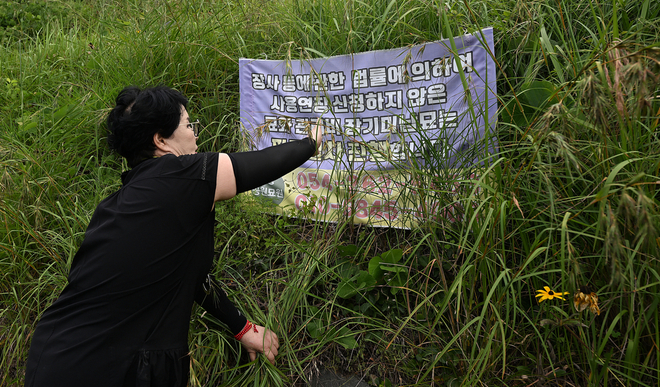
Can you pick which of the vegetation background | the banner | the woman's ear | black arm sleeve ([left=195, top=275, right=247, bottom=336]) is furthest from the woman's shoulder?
the vegetation background

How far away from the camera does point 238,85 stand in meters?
3.18

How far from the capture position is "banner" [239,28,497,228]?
2129 mm

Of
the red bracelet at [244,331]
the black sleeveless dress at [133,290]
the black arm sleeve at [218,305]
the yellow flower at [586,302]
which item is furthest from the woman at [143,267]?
the yellow flower at [586,302]

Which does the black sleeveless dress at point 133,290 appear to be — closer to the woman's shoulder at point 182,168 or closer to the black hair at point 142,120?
the woman's shoulder at point 182,168

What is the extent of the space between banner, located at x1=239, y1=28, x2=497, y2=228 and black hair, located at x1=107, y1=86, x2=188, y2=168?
43 centimetres

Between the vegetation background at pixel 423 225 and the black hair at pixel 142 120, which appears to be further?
the black hair at pixel 142 120

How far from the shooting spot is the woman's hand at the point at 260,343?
2.02 m

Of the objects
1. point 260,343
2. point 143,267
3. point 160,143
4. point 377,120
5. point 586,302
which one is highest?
point 377,120

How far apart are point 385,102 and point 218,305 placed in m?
1.47

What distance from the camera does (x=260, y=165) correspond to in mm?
1655

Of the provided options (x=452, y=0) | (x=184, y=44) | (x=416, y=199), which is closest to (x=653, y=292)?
(x=416, y=199)

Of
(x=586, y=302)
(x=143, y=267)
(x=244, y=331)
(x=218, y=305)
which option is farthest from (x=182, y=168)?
(x=586, y=302)

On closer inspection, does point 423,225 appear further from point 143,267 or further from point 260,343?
point 143,267

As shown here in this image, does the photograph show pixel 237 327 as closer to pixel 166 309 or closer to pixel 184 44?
pixel 166 309
